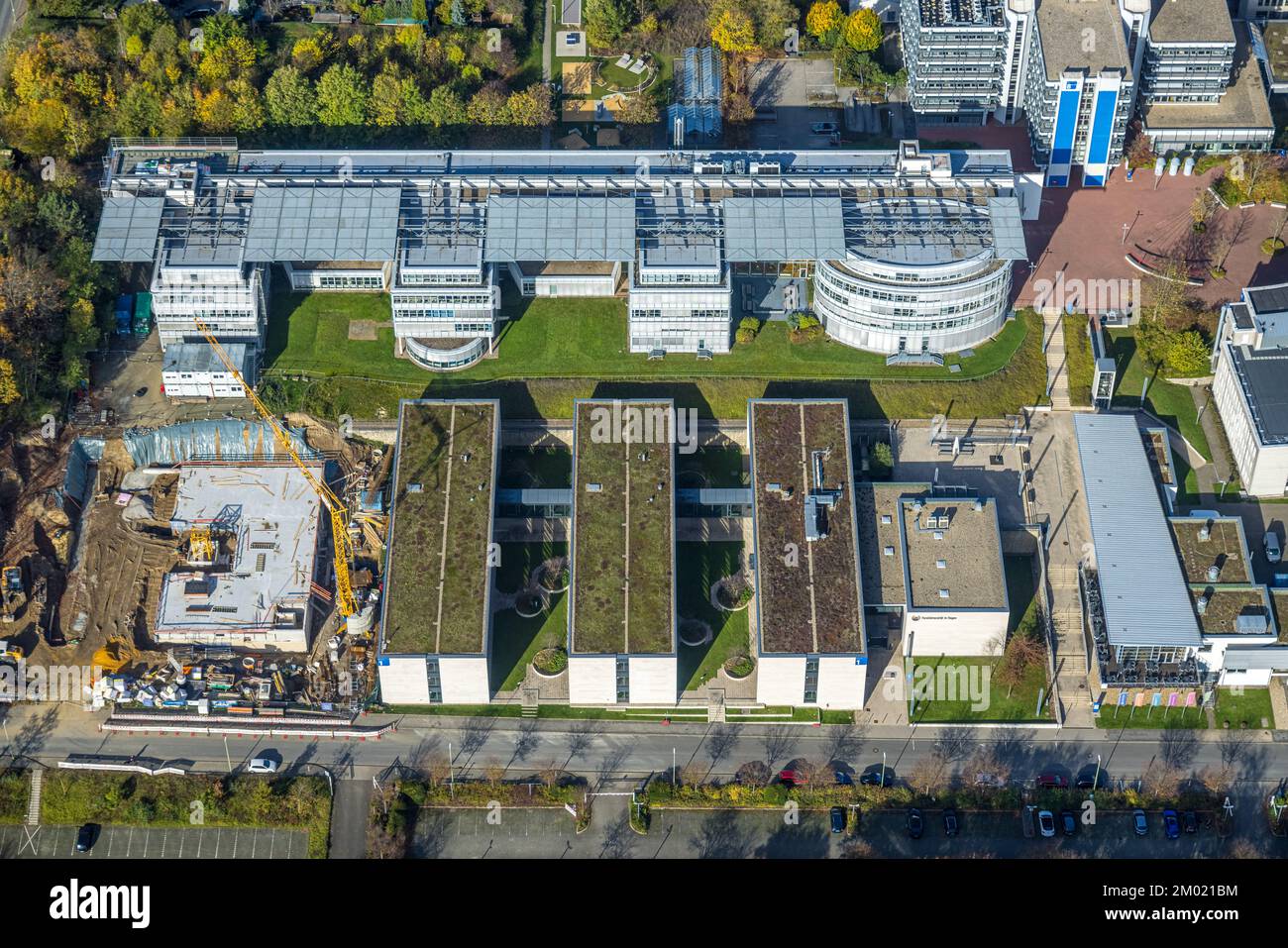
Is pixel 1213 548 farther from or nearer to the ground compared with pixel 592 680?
farther from the ground

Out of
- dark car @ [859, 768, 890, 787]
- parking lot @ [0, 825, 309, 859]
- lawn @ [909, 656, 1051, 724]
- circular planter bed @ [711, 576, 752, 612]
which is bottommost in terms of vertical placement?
parking lot @ [0, 825, 309, 859]

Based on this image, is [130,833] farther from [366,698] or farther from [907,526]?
[907,526]

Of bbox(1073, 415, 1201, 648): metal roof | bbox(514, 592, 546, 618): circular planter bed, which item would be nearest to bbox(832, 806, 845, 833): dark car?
bbox(1073, 415, 1201, 648): metal roof

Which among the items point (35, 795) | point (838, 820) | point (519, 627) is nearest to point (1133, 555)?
point (838, 820)

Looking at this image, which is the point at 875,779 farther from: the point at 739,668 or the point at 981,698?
the point at 739,668

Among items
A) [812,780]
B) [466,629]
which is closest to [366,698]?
[466,629]

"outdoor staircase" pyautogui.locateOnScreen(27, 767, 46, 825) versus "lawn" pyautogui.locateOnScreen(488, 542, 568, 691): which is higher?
"lawn" pyautogui.locateOnScreen(488, 542, 568, 691)

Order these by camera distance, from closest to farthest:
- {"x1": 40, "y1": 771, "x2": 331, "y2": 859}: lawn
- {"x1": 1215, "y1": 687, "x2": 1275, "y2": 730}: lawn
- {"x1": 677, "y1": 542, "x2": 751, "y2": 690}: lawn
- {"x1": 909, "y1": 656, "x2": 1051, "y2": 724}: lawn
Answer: {"x1": 40, "y1": 771, "x2": 331, "y2": 859}: lawn
{"x1": 1215, "y1": 687, "x2": 1275, "y2": 730}: lawn
{"x1": 909, "y1": 656, "x2": 1051, "y2": 724}: lawn
{"x1": 677, "y1": 542, "x2": 751, "y2": 690}: lawn

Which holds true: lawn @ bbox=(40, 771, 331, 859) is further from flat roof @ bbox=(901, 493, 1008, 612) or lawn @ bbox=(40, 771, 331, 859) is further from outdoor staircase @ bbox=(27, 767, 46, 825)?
flat roof @ bbox=(901, 493, 1008, 612)

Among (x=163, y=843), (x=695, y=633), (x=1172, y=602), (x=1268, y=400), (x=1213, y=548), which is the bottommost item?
(x=163, y=843)
